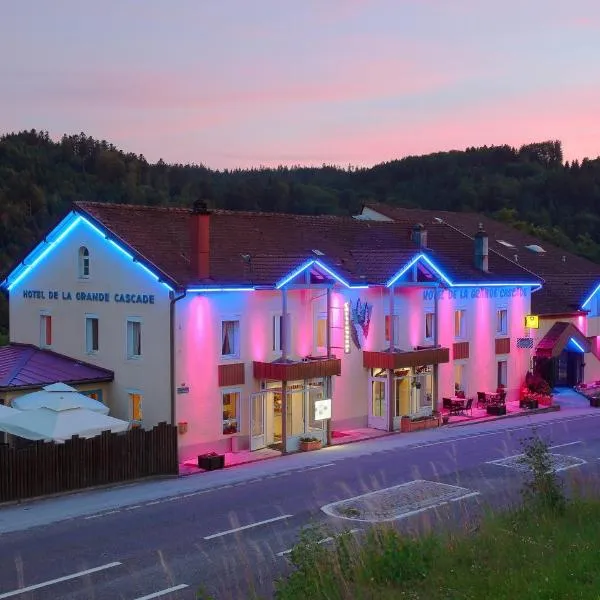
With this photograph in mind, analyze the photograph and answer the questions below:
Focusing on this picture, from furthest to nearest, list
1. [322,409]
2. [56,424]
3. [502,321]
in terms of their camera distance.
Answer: [502,321], [322,409], [56,424]

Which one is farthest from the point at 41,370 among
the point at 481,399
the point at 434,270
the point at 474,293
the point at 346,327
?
the point at 481,399

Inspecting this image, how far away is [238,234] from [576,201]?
3686 inches

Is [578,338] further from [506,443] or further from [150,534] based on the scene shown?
[150,534]

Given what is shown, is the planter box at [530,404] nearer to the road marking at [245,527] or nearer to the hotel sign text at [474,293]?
the hotel sign text at [474,293]

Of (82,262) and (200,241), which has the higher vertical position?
(200,241)

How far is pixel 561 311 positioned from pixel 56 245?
77.2 ft

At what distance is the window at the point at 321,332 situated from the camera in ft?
100

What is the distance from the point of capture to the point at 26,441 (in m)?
25.8

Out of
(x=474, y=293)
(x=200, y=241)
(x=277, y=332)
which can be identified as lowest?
(x=277, y=332)

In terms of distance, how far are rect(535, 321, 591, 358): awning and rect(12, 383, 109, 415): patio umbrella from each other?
72.3ft

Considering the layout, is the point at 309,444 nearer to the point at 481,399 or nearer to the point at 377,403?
the point at 377,403

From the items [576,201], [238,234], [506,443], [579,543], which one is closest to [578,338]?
[506,443]

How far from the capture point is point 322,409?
2891 centimetres

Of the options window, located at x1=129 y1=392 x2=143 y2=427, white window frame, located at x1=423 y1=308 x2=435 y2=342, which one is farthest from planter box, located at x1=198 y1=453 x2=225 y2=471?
white window frame, located at x1=423 y1=308 x2=435 y2=342
